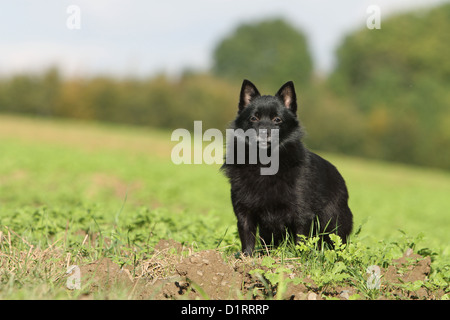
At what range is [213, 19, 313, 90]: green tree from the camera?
239 ft

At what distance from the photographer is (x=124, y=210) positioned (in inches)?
423

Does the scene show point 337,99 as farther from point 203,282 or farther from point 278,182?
point 203,282

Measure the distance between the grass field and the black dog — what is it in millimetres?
290

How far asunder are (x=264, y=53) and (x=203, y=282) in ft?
257

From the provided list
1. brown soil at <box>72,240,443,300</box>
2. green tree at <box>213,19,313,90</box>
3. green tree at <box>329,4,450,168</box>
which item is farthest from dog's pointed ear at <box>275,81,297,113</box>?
green tree at <box>213,19,313,90</box>

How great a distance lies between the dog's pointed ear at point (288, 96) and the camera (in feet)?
17.2

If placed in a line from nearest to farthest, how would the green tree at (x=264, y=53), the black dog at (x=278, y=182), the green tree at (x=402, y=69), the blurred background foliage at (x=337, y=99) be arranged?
1. the black dog at (x=278, y=182)
2. the blurred background foliage at (x=337, y=99)
3. the green tree at (x=402, y=69)
4. the green tree at (x=264, y=53)

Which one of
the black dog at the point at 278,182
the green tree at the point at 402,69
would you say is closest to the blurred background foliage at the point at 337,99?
the green tree at the point at 402,69

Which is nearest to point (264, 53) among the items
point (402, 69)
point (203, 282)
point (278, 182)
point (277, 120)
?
point (402, 69)

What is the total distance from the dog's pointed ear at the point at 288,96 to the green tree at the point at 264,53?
6491cm

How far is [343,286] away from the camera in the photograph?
174 inches

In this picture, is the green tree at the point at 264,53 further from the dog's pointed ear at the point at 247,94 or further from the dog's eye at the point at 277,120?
the dog's eye at the point at 277,120

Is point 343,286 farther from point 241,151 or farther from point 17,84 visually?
point 17,84

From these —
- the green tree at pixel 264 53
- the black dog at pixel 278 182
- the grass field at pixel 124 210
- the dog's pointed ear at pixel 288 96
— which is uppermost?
the green tree at pixel 264 53
